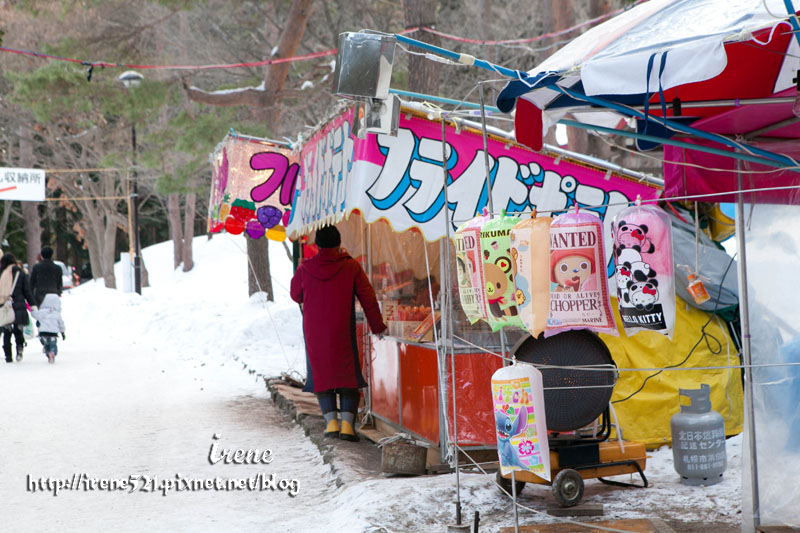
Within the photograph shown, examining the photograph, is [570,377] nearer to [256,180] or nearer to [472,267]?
[472,267]

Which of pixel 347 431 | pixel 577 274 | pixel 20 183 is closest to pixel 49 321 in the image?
pixel 347 431

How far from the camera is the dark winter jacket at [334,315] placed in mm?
8070

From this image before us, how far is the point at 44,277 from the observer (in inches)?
622

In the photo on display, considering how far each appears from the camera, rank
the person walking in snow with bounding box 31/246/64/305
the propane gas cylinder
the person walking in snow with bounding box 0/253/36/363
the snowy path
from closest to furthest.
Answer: the propane gas cylinder, the snowy path, the person walking in snow with bounding box 0/253/36/363, the person walking in snow with bounding box 31/246/64/305

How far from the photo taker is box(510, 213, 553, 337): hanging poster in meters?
4.41

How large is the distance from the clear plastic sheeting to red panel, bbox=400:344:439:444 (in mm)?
2811

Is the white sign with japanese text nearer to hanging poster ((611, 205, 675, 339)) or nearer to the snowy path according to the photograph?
the snowy path

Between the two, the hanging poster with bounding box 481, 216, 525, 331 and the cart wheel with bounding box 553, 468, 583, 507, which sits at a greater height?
the hanging poster with bounding box 481, 216, 525, 331

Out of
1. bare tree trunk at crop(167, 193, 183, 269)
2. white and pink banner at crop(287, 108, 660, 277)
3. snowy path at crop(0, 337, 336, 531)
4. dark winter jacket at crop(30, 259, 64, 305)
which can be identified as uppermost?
bare tree trunk at crop(167, 193, 183, 269)

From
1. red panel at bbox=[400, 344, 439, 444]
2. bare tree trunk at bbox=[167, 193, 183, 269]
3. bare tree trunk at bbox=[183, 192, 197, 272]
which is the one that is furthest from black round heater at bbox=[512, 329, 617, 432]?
bare tree trunk at bbox=[183, 192, 197, 272]

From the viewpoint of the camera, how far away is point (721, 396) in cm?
737

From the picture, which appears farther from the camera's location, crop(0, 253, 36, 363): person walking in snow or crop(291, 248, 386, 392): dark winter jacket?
crop(0, 253, 36, 363): person walking in snow

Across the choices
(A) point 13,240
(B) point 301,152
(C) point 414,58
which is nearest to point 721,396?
(B) point 301,152

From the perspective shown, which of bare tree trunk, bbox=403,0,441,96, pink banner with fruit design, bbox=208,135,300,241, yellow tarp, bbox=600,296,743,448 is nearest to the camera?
yellow tarp, bbox=600,296,743,448
